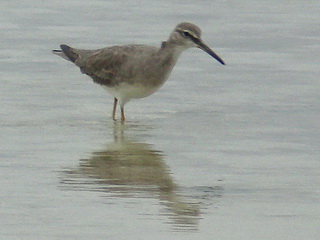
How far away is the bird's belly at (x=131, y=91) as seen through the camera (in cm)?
1237

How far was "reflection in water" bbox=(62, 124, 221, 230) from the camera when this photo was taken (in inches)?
336

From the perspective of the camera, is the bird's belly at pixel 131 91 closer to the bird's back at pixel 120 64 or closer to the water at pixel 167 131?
the bird's back at pixel 120 64

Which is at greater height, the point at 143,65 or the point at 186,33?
the point at 186,33

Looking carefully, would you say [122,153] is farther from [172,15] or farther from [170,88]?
[172,15]

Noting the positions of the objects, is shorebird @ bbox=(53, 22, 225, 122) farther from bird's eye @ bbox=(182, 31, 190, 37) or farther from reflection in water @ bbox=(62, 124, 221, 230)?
reflection in water @ bbox=(62, 124, 221, 230)

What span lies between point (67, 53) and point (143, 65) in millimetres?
1541

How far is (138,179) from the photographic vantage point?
951cm

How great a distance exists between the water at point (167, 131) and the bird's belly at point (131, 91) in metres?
0.22

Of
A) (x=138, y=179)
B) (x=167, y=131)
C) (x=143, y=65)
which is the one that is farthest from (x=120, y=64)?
(x=138, y=179)

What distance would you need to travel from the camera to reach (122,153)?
10.6m

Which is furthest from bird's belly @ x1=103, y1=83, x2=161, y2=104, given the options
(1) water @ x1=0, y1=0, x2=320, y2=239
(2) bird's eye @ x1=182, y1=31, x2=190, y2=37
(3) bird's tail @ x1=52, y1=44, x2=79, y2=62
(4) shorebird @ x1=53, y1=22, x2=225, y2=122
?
(3) bird's tail @ x1=52, y1=44, x2=79, y2=62

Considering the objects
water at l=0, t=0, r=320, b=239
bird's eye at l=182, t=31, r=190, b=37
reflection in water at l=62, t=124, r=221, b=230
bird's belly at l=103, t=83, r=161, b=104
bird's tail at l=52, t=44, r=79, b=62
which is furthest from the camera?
bird's tail at l=52, t=44, r=79, b=62

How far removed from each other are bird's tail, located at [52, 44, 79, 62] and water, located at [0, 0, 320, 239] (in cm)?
28

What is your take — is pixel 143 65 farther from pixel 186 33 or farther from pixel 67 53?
pixel 67 53
